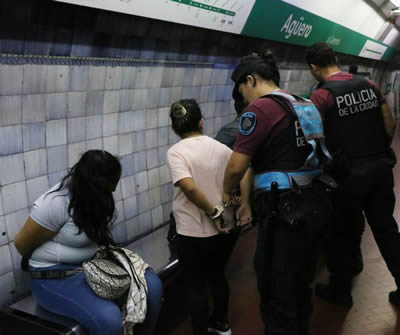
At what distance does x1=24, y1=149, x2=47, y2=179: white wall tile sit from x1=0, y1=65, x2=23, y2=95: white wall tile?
34 cm

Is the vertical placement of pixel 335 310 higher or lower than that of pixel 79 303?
lower

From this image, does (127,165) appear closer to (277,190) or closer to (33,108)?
(33,108)

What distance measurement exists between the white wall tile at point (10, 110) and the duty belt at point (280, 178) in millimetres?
1273

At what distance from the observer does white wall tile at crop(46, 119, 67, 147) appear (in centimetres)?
226

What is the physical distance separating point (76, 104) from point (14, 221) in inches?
29.7

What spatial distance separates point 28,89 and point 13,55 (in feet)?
0.61

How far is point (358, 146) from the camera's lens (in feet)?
8.46

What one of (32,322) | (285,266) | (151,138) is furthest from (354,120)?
(32,322)

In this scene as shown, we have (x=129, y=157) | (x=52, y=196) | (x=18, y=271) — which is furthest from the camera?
(x=129, y=157)

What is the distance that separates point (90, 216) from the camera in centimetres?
187

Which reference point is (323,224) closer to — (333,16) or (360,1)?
(333,16)

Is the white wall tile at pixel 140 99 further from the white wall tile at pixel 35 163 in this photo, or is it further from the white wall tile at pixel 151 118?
the white wall tile at pixel 35 163

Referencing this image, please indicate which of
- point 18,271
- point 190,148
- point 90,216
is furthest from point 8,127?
point 190,148

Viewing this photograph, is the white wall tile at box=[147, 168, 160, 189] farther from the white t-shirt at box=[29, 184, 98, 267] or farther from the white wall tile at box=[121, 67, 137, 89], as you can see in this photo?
the white t-shirt at box=[29, 184, 98, 267]
